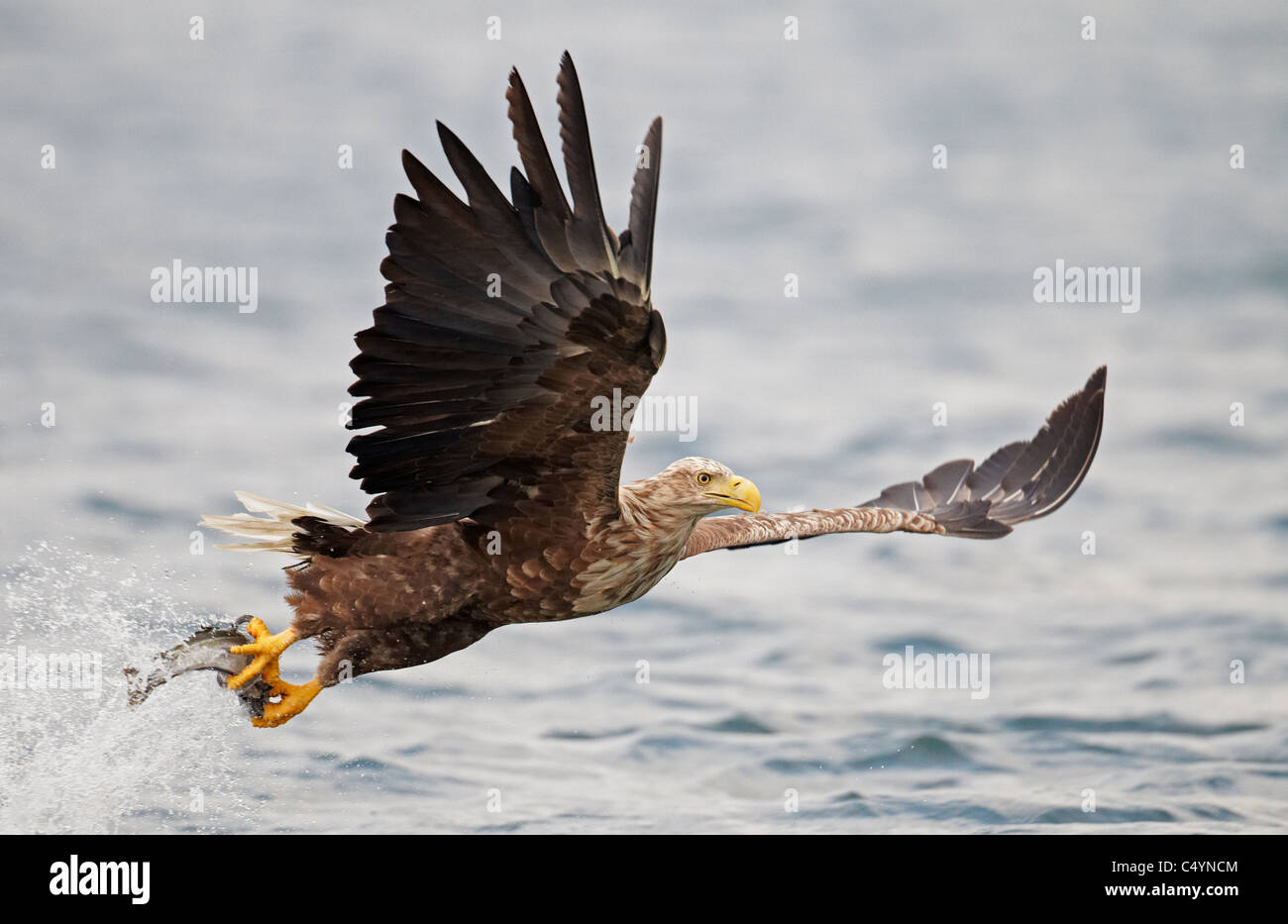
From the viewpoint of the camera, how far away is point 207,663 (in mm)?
7629

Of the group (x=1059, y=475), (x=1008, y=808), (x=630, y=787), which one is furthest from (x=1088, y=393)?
(x=630, y=787)

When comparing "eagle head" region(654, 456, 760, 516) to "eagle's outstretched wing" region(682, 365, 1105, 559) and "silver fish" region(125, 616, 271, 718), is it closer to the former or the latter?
"eagle's outstretched wing" region(682, 365, 1105, 559)

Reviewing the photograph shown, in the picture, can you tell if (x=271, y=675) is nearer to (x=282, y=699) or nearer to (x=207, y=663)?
(x=282, y=699)

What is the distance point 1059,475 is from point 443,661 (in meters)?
5.32

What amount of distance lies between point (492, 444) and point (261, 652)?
1.50 meters

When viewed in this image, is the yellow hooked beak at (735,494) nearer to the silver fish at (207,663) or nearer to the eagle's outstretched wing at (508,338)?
the eagle's outstretched wing at (508,338)

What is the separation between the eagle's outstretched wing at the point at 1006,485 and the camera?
387 inches

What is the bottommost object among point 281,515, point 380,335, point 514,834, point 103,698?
point 514,834

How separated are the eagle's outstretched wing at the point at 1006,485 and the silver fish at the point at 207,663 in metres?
2.95

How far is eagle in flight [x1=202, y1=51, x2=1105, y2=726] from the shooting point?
21.1ft

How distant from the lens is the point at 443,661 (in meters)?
13.5

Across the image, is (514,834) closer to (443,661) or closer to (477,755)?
(477,755)

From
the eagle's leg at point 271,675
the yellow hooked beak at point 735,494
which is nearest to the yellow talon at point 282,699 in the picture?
the eagle's leg at point 271,675

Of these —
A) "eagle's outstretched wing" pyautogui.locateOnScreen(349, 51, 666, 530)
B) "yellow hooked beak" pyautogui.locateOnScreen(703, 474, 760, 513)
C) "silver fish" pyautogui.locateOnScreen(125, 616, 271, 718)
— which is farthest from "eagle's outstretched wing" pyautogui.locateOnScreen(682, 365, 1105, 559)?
"silver fish" pyautogui.locateOnScreen(125, 616, 271, 718)
